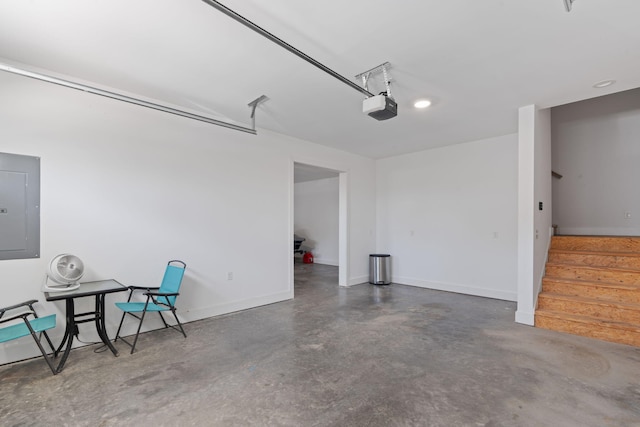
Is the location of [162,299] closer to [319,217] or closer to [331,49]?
[331,49]

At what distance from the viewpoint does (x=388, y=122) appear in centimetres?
427

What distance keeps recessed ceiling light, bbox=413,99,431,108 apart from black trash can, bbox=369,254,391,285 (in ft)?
10.9

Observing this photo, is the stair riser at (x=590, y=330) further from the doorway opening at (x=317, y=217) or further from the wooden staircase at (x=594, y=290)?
the doorway opening at (x=317, y=217)

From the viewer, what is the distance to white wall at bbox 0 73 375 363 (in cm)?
286

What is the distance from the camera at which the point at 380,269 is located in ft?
20.1

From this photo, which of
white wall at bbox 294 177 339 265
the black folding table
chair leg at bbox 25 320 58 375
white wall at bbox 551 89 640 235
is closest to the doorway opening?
white wall at bbox 294 177 339 265

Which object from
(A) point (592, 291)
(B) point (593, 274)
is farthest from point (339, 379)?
(B) point (593, 274)

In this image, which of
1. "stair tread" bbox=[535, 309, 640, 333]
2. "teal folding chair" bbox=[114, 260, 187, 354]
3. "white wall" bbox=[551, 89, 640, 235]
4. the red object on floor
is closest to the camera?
"teal folding chair" bbox=[114, 260, 187, 354]

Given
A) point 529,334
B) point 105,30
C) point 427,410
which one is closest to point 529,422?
point 427,410

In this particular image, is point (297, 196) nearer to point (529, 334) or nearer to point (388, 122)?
point (388, 122)

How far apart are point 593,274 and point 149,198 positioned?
227 inches

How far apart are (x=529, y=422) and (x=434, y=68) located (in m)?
2.89

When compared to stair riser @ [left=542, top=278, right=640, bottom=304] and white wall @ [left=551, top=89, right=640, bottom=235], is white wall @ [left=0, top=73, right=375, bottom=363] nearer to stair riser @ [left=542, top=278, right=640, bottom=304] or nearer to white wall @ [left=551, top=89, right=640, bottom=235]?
stair riser @ [left=542, top=278, right=640, bottom=304]

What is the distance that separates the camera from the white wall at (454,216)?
16.3 ft
